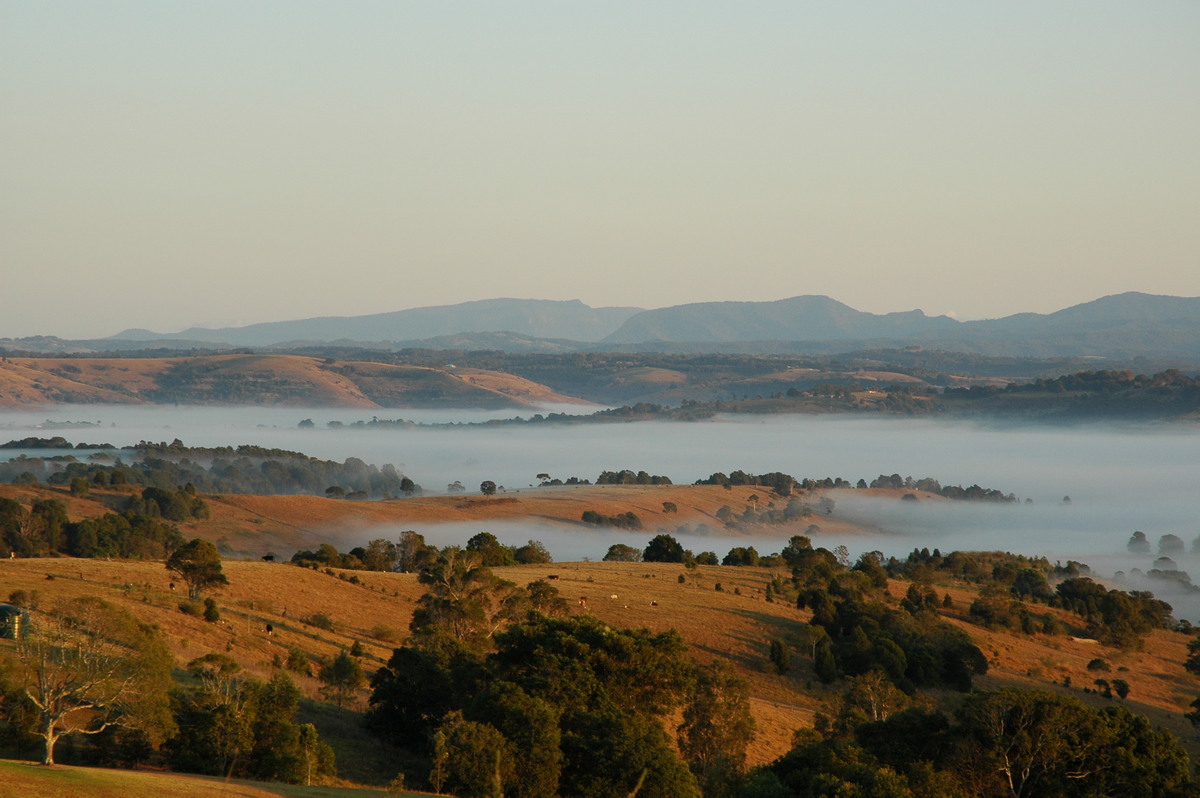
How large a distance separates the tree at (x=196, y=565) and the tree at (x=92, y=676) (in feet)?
61.1

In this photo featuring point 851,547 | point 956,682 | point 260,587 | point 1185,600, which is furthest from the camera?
point 851,547

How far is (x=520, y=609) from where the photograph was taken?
4591 cm

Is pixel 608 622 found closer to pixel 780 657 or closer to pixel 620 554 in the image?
pixel 780 657

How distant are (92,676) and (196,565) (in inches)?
888

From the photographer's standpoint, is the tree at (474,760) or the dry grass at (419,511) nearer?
the tree at (474,760)

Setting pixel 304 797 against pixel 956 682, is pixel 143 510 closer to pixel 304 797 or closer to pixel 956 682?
pixel 956 682

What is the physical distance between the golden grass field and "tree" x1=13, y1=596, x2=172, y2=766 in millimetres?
5906

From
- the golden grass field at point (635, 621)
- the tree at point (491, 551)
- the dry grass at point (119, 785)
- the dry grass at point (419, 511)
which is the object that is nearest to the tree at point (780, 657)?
the golden grass field at point (635, 621)

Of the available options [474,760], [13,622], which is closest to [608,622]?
[474,760]

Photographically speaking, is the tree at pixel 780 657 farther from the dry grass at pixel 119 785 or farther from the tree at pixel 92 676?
the tree at pixel 92 676

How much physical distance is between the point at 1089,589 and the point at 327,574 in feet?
204

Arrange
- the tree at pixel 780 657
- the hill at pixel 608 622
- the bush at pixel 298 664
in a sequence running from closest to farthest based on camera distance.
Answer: the bush at pixel 298 664
the hill at pixel 608 622
the tree at pixel 780 657

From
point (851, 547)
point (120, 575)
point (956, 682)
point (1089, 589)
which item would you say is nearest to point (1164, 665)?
point (1089, 589)

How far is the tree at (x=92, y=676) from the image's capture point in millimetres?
23344
